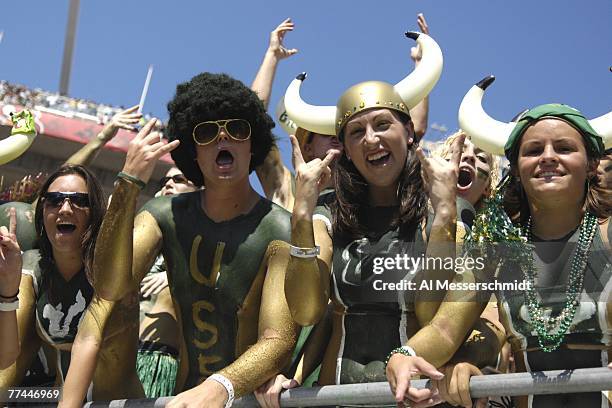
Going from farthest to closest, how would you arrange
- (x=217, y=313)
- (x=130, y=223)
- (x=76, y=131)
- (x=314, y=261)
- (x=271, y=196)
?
(x=76, y=131) < (x=271, y=196) < (x=217, y=313) < (x=130, y=223) < (x=314, y=261)

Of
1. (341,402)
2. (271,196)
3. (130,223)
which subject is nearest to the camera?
(341,402)

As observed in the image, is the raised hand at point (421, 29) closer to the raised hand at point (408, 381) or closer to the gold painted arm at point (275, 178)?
the gold painted arm at point (275, 178)

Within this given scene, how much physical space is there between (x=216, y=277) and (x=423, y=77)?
3.98 ft

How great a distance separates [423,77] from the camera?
11.4ft

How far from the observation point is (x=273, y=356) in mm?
3051

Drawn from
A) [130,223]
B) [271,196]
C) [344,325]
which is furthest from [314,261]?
[271,196]

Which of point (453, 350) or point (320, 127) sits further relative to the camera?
point (320, 127)

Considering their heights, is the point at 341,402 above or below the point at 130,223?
below

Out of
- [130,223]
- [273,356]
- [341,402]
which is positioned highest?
[130,223]

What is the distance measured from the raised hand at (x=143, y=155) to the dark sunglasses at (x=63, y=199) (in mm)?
586

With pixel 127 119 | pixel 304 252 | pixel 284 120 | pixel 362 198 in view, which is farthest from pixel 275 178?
pixel 304 252

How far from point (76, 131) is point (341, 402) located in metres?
15.8

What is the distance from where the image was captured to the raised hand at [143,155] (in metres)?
3.21

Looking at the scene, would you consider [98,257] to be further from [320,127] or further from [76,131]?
[76,131]
